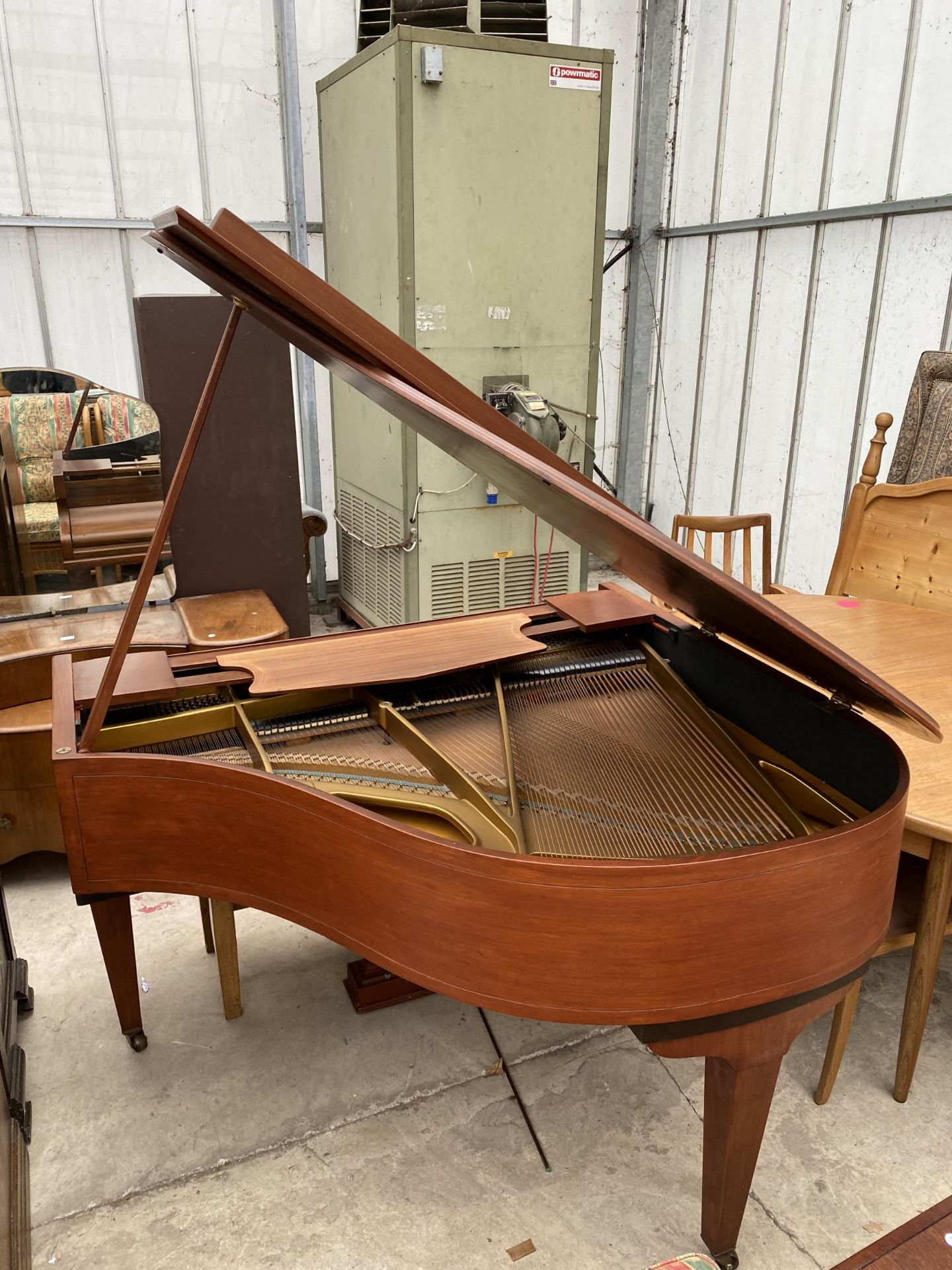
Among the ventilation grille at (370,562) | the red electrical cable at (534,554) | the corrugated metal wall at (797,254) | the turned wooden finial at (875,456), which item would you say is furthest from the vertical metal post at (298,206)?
the turned wooden finial at (875,456)

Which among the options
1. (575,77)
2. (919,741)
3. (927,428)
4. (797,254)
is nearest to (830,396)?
(797,254)

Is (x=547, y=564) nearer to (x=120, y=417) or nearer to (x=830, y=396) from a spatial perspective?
(x=830, y=396)

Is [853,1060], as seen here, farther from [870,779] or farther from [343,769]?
[343,769]

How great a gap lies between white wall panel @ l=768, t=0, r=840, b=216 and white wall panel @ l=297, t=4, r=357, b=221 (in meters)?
2.01

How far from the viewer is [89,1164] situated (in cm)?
167

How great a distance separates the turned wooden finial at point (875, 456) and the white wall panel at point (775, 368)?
138 cm

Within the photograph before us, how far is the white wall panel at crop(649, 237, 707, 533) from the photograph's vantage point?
Answer: 4.83 metres

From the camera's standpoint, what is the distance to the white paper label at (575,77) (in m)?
3.26

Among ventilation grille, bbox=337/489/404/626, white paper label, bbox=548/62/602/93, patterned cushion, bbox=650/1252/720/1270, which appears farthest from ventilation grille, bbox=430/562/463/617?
patterned cushion, bbox=650/1252/720/1270

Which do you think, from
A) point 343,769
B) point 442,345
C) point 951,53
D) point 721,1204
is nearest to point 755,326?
point 951,53

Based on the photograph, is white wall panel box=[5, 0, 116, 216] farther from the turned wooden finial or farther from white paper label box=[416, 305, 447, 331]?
the turned wooden finial

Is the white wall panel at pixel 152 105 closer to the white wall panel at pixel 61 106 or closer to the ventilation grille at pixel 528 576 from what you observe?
the white wall panel at pixel 61 106

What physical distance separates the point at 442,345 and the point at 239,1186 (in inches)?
113

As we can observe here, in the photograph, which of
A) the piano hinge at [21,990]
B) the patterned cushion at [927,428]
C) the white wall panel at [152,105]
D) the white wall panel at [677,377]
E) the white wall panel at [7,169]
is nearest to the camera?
the piano hinge at [21,990]
